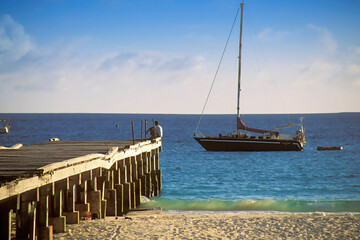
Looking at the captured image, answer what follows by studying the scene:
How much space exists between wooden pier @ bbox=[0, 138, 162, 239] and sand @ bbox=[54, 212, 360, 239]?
72 centimetres

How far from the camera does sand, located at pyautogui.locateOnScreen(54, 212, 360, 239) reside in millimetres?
14242

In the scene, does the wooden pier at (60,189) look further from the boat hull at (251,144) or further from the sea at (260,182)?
the boat hull at (251,144)

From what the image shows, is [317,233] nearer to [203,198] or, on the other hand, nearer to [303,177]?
[203,198]

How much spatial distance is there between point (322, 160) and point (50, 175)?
44766 mm

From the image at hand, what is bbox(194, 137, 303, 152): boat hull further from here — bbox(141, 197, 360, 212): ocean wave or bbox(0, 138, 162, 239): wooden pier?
bbox(0, 138, 162, 239): wooden pier

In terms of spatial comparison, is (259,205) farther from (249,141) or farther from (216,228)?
(249,141)

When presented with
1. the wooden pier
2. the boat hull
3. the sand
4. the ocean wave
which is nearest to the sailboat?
the boat hull

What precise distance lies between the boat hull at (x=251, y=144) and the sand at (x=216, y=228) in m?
35.2

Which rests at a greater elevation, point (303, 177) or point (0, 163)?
point (0, 163)

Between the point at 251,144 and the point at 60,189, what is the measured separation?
42290 mm

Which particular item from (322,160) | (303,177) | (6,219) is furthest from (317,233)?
(322,160)

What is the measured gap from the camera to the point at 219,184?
33.8 metres

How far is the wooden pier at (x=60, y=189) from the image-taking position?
34.5 ft

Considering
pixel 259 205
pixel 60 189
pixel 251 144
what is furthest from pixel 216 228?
pixel 251 144
